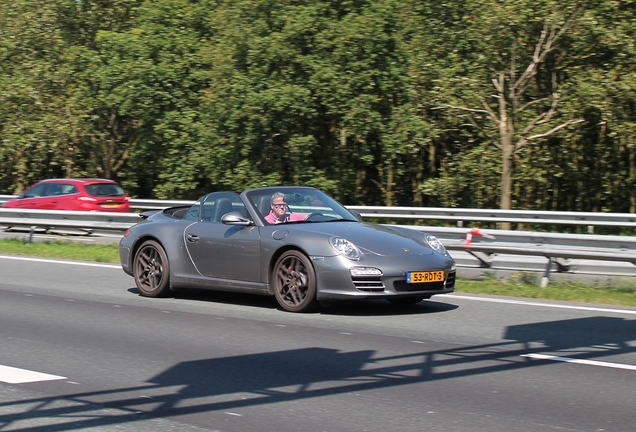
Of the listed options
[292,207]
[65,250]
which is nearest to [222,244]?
[292,207]

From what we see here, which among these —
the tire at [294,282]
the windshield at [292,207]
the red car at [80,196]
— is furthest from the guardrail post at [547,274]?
the red car at [80,196]

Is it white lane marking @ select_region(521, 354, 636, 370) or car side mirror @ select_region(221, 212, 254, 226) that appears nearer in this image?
white lane marking @ select_region(521, 354, 636, 370)

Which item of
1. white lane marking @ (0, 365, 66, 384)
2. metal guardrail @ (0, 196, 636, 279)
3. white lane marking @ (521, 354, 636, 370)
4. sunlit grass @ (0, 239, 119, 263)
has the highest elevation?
metal guardrail @ (0, 196, 636, 279)

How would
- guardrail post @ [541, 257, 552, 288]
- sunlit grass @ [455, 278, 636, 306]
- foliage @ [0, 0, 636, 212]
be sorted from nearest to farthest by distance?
1. sunlit grass @ [455, 278, 636, 306]
2. guardrail post @ [541, 257, 552, 288]
3. foliage @ [0, 0, 636, 212]

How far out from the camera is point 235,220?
9.75 m

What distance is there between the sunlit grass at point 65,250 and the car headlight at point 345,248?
734cm

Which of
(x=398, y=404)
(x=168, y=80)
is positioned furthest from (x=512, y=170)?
(x=398, y=404)

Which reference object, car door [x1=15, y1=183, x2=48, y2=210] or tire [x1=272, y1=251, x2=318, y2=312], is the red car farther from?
tire [x1=272, y1=251, x2=318, y2=312]

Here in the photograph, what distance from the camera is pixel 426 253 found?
30.6 ft

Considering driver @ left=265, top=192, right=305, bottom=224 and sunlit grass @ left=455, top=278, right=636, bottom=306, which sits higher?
driver @ left=265, top=192, right=305, bottom=224

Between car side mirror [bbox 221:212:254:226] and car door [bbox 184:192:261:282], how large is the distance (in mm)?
80

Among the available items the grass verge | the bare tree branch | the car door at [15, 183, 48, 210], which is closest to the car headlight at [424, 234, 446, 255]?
the grass verge

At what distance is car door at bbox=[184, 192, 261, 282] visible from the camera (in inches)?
384

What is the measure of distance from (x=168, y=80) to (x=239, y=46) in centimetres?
411
